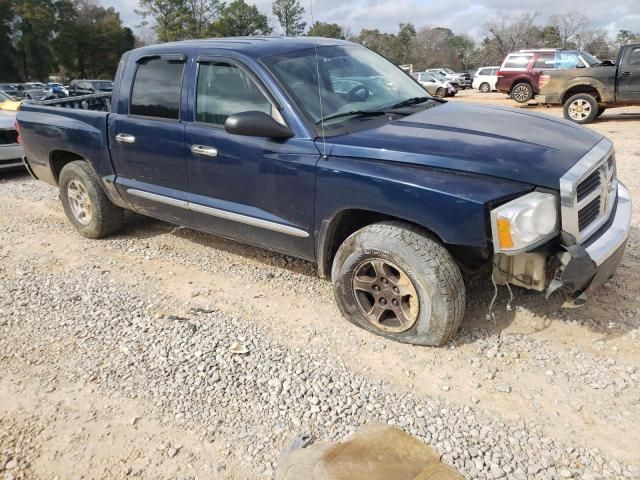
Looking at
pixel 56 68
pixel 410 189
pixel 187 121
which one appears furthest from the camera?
pixel 56 68

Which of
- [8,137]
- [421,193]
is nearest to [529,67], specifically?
[8,137]

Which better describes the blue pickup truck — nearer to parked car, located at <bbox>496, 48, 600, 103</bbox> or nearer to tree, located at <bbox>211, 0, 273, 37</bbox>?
parked car, located at <bbox>496, 48, 600, 103</bbox>

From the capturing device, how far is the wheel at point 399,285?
3.06 metres

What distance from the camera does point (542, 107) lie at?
18.8 metres

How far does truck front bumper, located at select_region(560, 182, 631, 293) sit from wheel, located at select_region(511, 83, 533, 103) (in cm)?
1711

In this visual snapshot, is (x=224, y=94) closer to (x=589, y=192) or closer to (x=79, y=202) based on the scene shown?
(x=79, y=202)

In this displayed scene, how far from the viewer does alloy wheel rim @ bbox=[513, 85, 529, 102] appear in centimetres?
1877

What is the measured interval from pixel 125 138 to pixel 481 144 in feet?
9.68

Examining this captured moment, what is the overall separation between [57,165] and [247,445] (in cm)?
423

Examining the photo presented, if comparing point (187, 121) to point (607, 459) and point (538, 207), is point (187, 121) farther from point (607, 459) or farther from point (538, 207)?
point (607, 459)

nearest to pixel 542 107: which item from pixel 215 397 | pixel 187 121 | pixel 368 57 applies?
pixel 368 57

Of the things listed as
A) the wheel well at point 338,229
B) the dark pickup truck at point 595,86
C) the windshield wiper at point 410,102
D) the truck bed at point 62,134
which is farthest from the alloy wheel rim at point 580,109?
the wheel well at point 338,229

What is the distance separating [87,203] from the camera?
5.29 m

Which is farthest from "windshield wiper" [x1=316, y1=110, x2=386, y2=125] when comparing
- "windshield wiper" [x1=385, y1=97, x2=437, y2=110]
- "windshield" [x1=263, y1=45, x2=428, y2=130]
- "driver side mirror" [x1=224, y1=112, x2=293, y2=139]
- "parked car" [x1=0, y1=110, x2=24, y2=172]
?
"parked car" [x1=0, y1=110, x2=24, y2=172]
